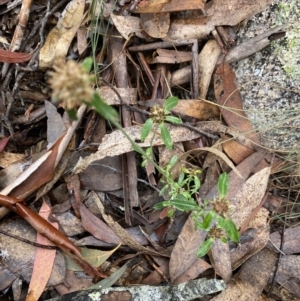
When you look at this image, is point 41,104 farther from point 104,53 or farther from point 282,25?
point 282,25

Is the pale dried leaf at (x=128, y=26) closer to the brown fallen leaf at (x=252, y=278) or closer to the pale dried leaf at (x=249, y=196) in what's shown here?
the pale dried leaf at (x=249, y=196)

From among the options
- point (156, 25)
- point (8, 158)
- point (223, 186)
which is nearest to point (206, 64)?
point (156, 25)

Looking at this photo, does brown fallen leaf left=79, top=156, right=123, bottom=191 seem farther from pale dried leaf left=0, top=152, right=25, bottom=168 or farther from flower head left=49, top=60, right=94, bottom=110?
flower head left=49, top=60, right=94, bottom=110

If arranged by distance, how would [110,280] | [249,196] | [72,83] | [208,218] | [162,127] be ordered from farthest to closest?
[249,196], [110,280], [162,127], [208,218], [72,83]

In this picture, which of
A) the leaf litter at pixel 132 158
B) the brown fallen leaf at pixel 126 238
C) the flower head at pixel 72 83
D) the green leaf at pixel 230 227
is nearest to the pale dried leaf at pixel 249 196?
the leaf litter at pixel 132 158

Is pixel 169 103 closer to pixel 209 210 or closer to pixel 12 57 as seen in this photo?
pixel 209 210

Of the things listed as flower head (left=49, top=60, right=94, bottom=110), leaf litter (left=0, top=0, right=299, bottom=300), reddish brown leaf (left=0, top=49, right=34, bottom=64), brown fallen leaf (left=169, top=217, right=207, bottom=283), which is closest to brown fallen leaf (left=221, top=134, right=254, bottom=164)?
leaf litter (left=0, top=0, right=299, bottom=300)

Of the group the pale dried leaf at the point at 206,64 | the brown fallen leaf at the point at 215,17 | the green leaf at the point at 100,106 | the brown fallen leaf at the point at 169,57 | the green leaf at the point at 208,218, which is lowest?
the green leaf at the point at 208,218

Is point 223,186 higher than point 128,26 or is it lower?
lower
